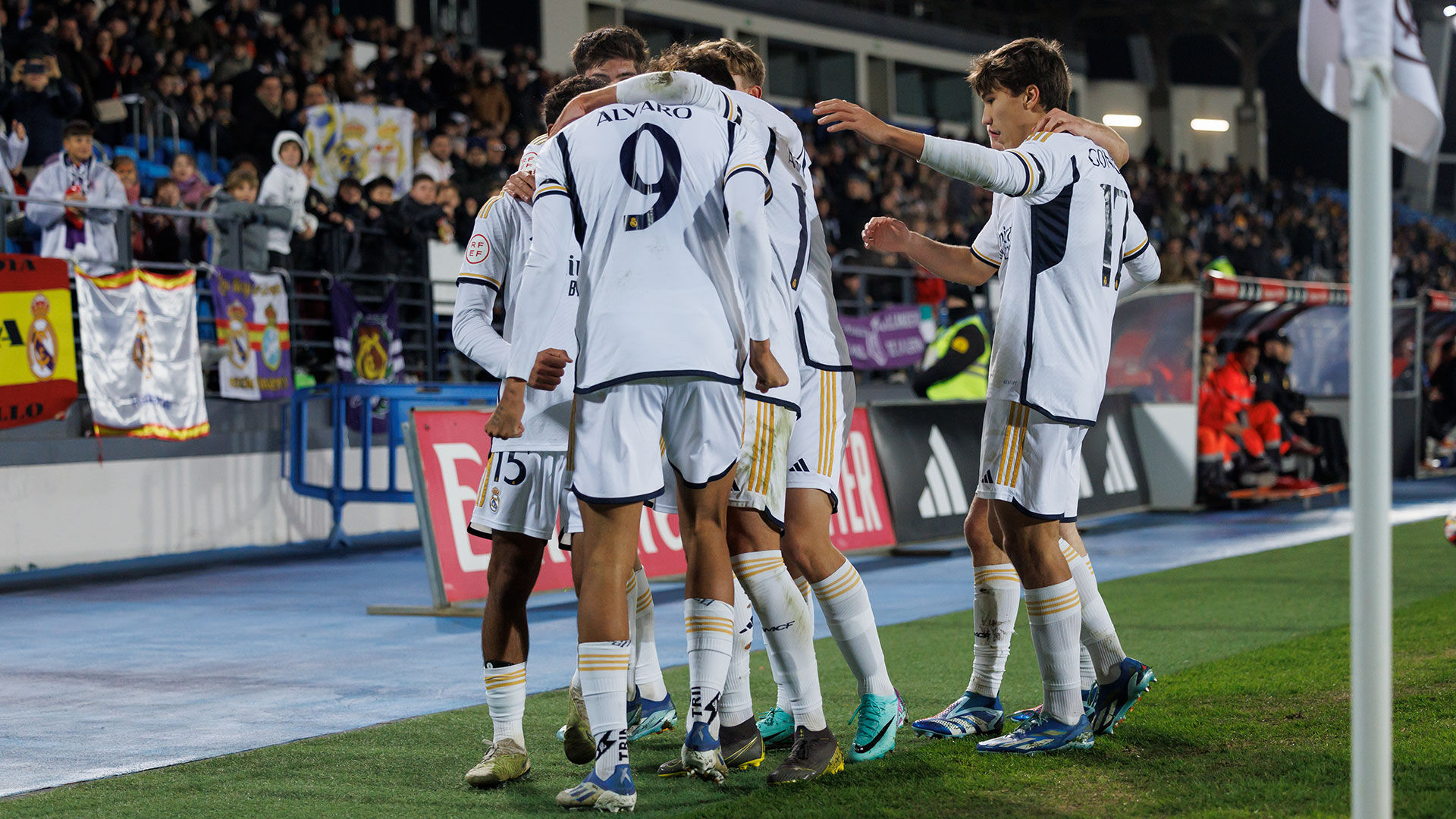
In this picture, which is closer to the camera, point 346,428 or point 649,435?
point 649,435

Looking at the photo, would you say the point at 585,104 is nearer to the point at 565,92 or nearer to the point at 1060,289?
the point at 565,92

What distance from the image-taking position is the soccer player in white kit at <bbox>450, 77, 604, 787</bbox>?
4445 millimetres

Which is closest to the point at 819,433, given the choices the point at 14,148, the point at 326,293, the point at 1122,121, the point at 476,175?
the point at 326,293

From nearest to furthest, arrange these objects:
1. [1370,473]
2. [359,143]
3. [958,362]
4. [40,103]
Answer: [1370,473]
[958,362]
[40,103]
[359,143]

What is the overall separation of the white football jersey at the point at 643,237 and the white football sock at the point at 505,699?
99 centimetres

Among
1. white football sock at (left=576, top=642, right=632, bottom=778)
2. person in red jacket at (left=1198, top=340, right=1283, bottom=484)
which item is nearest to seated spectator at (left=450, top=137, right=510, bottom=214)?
person in red jacket at (left=1198, top=340, right=1283, bottom=484)

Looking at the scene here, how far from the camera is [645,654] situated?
198 inches

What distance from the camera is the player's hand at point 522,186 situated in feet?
15.1

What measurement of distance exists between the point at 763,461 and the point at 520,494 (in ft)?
2.52

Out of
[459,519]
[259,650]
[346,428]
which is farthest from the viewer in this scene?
[346,428]

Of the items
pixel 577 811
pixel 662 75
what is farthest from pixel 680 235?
pixel 577 811

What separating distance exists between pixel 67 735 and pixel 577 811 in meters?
2.38

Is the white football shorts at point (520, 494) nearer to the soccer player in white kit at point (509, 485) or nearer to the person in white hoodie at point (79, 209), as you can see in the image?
the soccer player in white kit at point (509, 485)

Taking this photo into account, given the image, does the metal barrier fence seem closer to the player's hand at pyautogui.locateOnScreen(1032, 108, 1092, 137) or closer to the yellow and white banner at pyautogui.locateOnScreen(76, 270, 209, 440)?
the yellow and white banner at pyautogui.locateOnScreen(76, 270, 209, 440)
